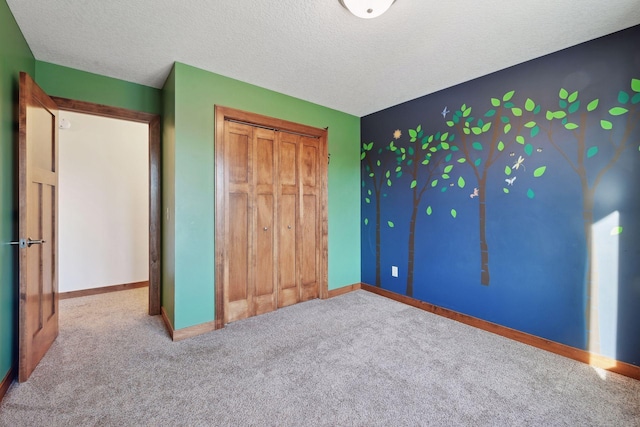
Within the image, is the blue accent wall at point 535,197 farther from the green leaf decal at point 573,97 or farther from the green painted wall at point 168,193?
the green painted wall at point 168,193

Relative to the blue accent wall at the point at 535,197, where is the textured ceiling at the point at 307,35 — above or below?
above

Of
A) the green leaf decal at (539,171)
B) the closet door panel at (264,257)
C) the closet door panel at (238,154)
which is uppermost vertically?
the closet door panel at (238,154)

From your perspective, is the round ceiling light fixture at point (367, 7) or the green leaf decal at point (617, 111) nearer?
the round ceiling light fixture at point (367, 7)

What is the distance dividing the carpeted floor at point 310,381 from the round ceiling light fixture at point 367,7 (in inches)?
97.1

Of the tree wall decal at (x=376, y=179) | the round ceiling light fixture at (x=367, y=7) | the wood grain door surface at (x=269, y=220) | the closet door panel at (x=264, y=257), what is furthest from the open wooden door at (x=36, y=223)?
the tree wall decal at (x=376, y=179)

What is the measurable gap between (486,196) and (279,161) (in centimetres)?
225

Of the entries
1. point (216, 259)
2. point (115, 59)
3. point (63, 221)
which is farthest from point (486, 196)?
point (63, 221)

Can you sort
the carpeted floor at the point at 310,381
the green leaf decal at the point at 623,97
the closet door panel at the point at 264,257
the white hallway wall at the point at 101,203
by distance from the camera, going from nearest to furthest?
the carpeted floor at the point at 310,381
the green leaf decal at the point at 623,97
the closet door panel at the point at 264,257
the white hallway wall at the point at 101,203

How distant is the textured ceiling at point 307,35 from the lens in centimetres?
180

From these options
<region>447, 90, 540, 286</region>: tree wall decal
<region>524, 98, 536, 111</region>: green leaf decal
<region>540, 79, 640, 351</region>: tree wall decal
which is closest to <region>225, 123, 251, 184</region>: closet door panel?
<region>447, 90, 540, 286</region>: tree wall decal

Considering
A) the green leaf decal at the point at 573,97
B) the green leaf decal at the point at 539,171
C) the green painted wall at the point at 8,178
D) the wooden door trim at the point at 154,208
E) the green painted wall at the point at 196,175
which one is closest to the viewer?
the green painted wall at the point at 8,178

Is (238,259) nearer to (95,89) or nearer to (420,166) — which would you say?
(95,89)

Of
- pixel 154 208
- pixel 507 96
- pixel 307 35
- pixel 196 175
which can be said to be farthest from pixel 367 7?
pixel 154 208

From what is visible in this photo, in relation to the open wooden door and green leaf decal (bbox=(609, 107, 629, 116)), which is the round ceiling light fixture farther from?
the open wooden door
